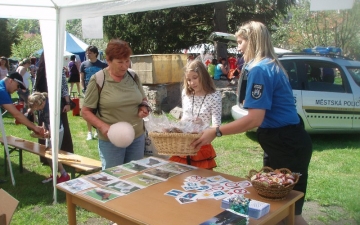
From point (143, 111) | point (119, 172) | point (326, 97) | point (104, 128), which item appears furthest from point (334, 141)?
point (119, 172)

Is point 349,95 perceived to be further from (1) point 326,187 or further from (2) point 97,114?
(2) point 97,114

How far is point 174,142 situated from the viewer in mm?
2383

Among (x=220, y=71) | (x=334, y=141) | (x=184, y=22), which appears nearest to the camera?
(x=334, y=141)

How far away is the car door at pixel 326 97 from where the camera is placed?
20.5 feet

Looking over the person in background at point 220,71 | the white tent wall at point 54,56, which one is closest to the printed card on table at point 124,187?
the white tent wall at point 54,56

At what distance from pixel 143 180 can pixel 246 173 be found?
3.00 m

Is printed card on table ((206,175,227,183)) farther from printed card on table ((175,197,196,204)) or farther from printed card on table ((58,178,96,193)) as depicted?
printed card on table ((58,178,96,193))

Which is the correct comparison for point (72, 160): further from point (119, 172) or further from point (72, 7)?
point (119, 172)

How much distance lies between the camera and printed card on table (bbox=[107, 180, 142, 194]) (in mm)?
2166

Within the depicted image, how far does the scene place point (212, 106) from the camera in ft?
9.96

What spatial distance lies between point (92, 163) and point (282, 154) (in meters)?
2.83

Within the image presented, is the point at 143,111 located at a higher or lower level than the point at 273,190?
higher

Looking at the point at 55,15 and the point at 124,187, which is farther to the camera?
the point at 55,15

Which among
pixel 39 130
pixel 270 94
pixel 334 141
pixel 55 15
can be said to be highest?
pixel 55 15
